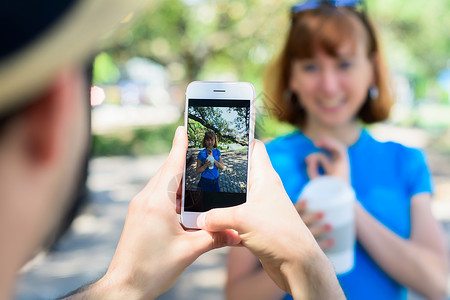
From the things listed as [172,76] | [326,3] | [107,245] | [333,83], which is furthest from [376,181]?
[172,76]

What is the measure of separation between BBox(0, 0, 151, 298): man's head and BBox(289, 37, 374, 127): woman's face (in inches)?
43.1

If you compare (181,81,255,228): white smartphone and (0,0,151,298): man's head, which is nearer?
(0,0,151,298): man's head

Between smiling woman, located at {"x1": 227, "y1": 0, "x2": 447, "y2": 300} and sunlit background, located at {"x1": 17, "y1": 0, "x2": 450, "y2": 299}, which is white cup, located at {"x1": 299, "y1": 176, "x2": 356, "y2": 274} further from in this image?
sunlit background, located at {"x1": 17, "y1": 0, "x2": 450, "y2": 299}

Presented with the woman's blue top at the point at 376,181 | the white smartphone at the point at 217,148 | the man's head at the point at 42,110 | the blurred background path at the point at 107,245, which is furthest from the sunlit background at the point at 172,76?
the man's head at the point at 42,110

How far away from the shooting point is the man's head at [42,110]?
0.95 ft

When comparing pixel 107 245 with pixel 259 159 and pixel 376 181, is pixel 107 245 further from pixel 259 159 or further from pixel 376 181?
pixel 259 159

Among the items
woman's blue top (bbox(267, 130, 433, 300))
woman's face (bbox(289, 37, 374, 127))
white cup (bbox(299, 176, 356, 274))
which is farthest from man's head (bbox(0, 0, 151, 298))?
woman's face (bbox(289, 37, 374, 127))

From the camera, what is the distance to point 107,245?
4.23m

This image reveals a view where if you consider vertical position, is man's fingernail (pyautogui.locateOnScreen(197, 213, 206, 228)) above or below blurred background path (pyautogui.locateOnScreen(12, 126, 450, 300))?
above

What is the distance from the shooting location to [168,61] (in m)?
8.00

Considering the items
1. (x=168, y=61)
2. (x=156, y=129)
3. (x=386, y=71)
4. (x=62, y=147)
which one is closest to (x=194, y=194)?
(x=62, y=147)

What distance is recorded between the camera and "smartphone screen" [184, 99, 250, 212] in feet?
2.24

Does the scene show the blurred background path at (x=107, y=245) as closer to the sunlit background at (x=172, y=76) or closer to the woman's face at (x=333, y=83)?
the sunlit background at (x=172, y=76)

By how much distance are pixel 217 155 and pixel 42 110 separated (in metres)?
0.37
